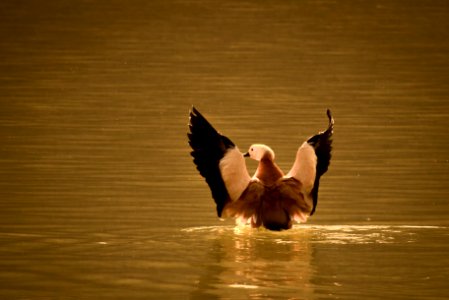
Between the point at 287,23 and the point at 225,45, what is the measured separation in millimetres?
2819

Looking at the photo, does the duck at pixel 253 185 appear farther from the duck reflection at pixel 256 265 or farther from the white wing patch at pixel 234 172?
the duck reflection at pixel 256 265

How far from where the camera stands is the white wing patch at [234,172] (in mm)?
8914

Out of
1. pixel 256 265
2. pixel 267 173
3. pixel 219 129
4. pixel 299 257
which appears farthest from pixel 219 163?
pixel 219 129

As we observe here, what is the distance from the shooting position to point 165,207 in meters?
10.1

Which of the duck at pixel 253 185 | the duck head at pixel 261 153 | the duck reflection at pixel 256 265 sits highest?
the duck head at pixel 261 153

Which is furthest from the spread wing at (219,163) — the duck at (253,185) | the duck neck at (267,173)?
the duck neck at (267,173)

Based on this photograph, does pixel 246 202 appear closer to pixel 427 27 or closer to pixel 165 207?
pixel 165 207

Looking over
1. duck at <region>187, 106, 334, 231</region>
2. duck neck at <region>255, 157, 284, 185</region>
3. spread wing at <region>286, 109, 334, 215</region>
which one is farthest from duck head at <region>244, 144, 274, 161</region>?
spread wing at <region>286, 109, 334, 215</region>

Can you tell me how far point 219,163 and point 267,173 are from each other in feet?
1.18

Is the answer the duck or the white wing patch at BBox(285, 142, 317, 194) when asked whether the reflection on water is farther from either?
the white wing patch at BBox(285, 142, 317, 194)

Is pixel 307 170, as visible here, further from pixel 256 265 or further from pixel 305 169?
pixel 256 265

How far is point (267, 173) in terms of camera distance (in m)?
9.18

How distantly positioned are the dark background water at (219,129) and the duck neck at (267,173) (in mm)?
333

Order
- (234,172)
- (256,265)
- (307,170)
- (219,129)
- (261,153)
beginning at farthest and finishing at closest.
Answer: (219,129), (261,153), (307,170), (234,172), (256,265)
